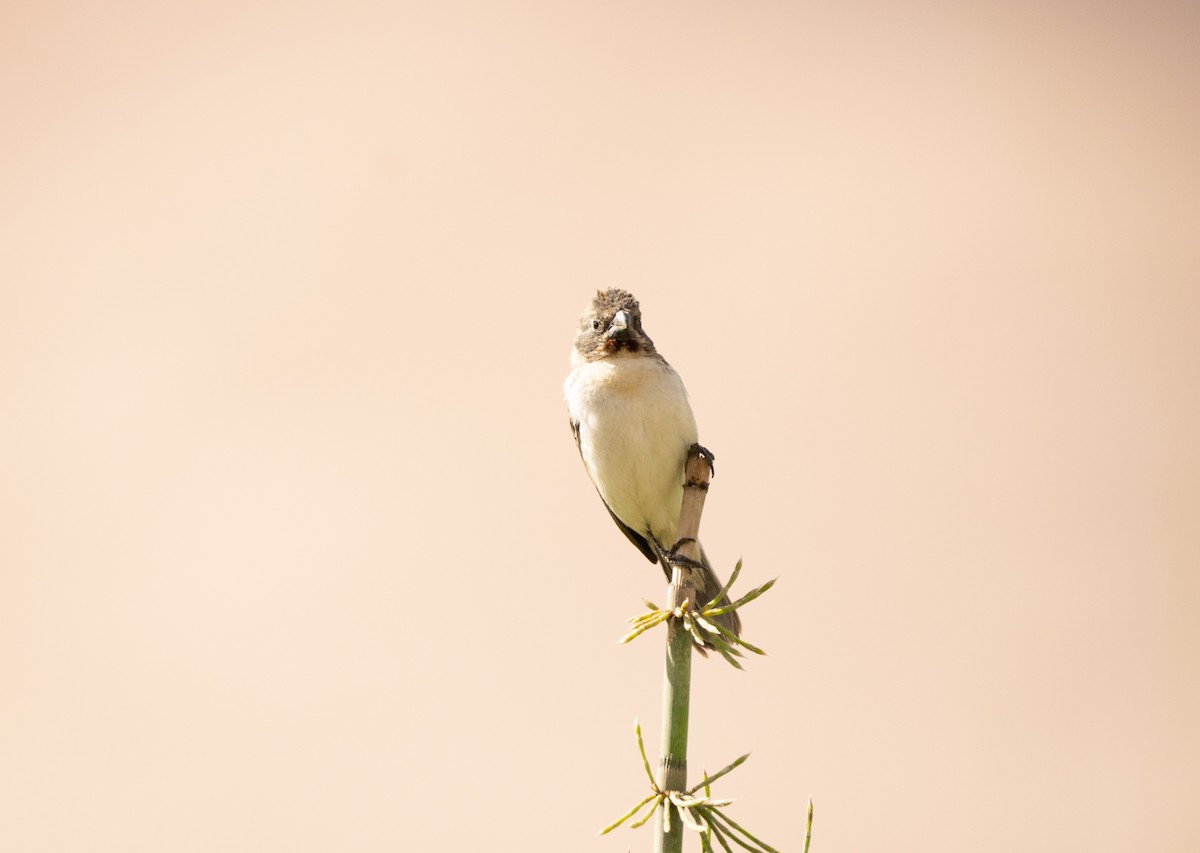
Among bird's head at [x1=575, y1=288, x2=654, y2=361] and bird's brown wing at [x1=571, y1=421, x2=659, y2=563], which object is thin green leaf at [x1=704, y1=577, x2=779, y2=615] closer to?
bird's head at [x1=575, y1=288, x2=654, y2=361]

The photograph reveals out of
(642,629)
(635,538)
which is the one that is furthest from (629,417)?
(642,629)

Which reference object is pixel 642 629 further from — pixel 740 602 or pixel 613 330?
pixel 613 330

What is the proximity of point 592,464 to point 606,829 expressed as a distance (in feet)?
11.5

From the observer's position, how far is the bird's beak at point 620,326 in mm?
4943

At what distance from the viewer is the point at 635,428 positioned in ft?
15.8

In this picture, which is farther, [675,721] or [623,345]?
[623,345]

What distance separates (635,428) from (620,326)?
461 mm

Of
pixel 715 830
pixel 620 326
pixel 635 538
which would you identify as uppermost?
pixel 620 326

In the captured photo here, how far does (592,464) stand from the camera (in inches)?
207

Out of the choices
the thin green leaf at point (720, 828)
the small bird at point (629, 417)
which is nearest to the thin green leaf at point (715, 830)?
the thin green leaf at point (720, 828)

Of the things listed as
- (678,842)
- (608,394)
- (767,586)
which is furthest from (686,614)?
(608,394)

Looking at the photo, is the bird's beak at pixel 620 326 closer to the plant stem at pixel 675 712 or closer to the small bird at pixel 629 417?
the small bird at pixel 629 417

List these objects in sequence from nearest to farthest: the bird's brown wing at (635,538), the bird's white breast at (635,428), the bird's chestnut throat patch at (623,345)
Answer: the bird's white breast at (635,428) < the bird's chestnut throat patch at (623,345) < the bird's brown wing at (635,538)

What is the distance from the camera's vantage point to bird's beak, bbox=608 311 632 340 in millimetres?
4943
